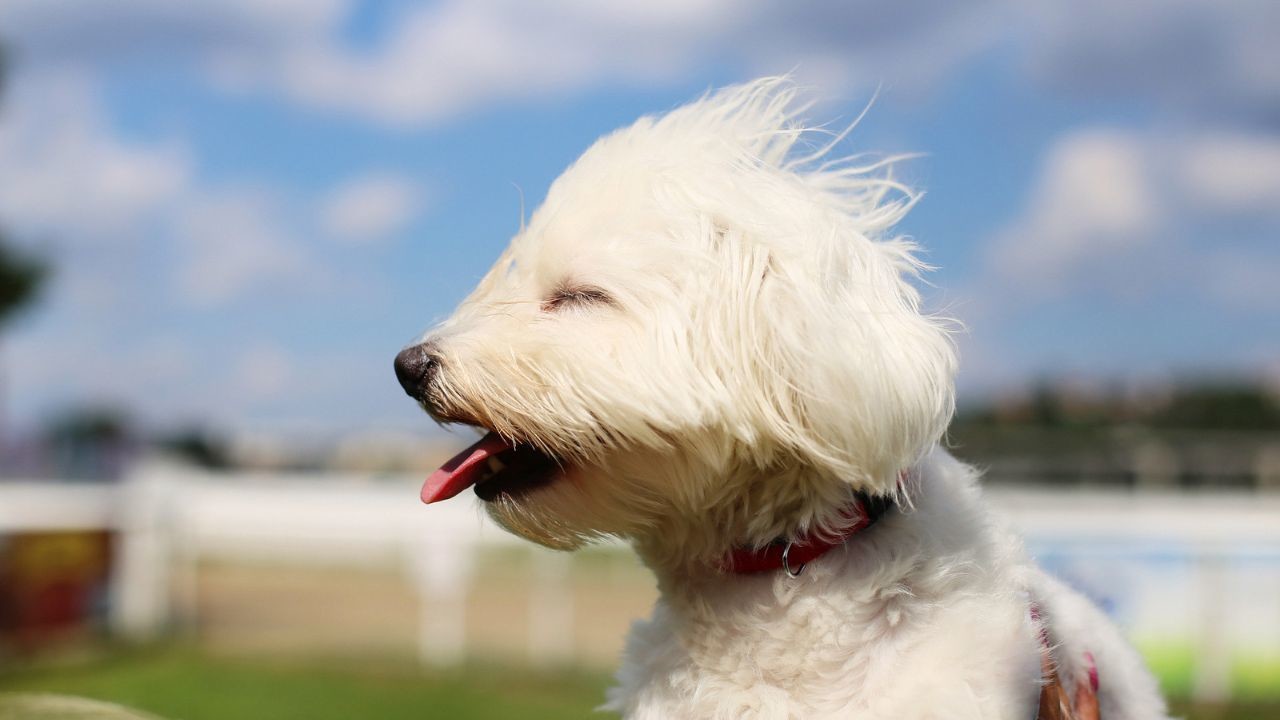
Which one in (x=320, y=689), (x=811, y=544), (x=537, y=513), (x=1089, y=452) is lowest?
(x=320, y=689)

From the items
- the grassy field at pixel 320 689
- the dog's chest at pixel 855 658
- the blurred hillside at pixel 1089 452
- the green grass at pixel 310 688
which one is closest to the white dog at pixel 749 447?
the dog's chest at pixel 855 658

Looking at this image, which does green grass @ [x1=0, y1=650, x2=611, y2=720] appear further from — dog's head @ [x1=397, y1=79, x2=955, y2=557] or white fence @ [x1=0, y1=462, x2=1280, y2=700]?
dog's head @ [x1=397, y1=79, x2=955, y2=557]

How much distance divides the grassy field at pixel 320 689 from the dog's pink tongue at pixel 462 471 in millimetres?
5856

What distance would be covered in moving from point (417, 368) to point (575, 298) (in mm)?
362

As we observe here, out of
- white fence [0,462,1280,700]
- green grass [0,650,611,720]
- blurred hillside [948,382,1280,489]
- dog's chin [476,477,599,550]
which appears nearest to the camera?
dog's chin [476,477,599,550]

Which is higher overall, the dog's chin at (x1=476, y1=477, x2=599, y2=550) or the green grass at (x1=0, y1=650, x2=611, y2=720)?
the dog's chin at (x1=476, y1=477, x2=599, y2=550)

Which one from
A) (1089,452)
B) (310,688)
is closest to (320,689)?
(310,688)

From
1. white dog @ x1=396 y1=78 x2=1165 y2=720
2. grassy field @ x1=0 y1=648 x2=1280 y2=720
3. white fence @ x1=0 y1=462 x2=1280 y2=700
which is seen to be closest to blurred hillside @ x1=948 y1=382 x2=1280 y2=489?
white fence @ x1=0 y1=462 x2=1280 y2=700

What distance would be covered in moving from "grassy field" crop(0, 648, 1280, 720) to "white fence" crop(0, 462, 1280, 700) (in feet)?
2.57

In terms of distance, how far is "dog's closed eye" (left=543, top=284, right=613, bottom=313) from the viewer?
7.96 feet

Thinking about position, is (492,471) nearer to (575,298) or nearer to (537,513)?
(537,513)

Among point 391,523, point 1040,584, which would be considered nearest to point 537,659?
point 391,523

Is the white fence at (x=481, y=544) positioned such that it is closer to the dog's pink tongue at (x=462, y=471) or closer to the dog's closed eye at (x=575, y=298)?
the dog's pink tongue at (x=462, y=471)

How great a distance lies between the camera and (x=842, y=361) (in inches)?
85.2
